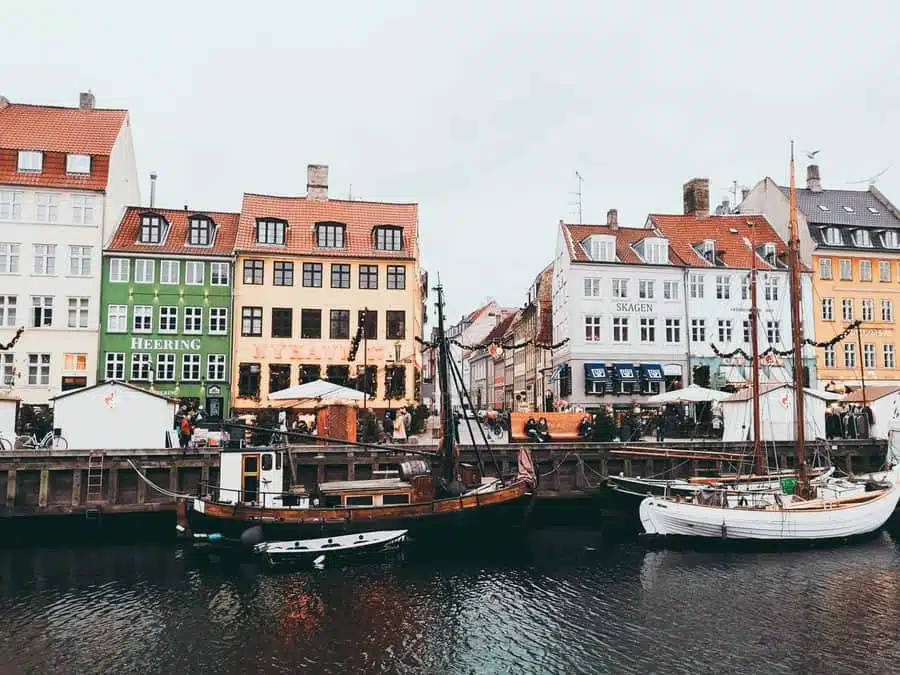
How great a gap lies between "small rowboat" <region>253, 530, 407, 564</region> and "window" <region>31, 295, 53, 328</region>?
2625 centimetres

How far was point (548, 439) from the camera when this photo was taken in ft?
100

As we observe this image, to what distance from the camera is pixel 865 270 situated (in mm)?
49312

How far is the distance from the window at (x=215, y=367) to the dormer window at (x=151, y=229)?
7489mm

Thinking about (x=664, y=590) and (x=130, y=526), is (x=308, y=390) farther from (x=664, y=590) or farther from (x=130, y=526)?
(x=664, y=590)

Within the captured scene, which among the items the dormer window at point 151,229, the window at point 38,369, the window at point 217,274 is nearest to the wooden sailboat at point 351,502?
the window at point 217,274

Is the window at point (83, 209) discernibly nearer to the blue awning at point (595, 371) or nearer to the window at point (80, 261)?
the window at point (80, 261)

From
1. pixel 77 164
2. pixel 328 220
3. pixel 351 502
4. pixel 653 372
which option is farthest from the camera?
pixel 653 372

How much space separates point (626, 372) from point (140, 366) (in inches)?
1103

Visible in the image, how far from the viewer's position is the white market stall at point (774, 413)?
105ft

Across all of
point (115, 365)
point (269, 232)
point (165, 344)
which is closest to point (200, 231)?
point (269, 232)

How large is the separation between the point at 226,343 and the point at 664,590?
3056 centimetres

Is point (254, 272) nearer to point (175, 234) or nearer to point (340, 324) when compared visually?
point (175, 234)

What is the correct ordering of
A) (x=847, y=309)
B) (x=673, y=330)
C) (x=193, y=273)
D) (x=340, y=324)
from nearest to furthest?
(x=193, y=273) → (x=340, y=324) → (x=673, y=330) → (x=847, y=309)

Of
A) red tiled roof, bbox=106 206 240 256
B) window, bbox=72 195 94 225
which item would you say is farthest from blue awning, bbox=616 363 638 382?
window, bbox=72 195 94 225
